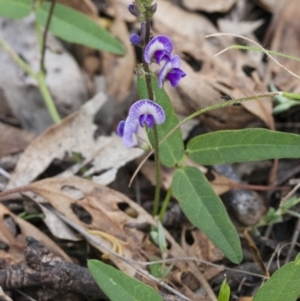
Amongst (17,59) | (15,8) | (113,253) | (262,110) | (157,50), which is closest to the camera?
(157,50)

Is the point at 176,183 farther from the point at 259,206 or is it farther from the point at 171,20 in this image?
the point at 171,20

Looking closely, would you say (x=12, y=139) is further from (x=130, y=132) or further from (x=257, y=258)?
(x=257, y=258)

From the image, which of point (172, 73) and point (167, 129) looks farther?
point (167, 129)

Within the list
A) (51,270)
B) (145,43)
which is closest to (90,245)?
(51,270)

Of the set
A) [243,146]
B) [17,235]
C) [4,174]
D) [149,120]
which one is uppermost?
[149,120]

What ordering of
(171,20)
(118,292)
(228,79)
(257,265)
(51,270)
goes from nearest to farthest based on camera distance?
1. (118,292)
2. (51,270)
3. (257,265)
4. (228,79)
5. (171,20)

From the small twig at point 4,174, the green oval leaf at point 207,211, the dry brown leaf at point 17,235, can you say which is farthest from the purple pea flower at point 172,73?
the small twig at point 4,174

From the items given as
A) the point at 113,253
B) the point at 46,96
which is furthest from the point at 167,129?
the point at 46,96

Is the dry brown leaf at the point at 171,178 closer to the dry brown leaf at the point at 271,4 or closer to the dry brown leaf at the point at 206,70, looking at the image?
the dry brown leaf at the point at 206,70
